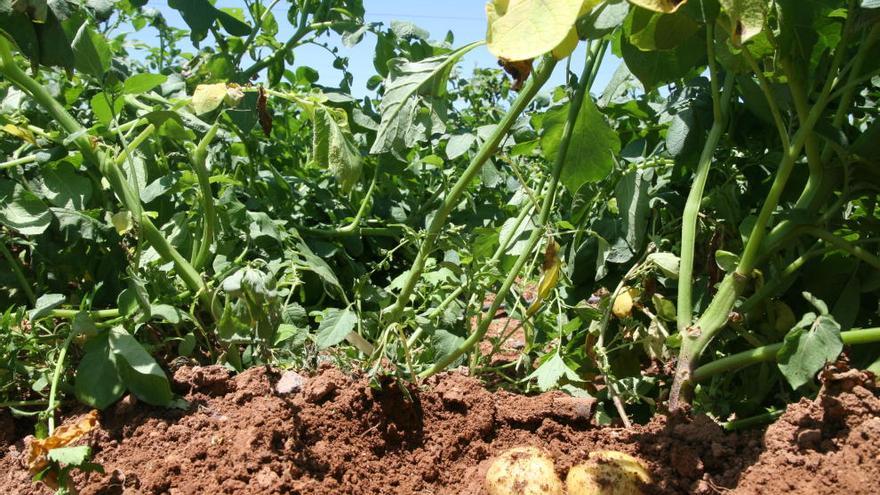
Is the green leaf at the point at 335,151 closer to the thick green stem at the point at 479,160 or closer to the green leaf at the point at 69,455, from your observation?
the thick green stem at the point at 479,160

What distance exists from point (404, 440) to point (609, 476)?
457 mm

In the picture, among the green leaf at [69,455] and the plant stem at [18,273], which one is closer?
the green leaf at [69,455]

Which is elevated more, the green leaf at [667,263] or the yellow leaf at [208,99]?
the yellow leaf at [208,99]

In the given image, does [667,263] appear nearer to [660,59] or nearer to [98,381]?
[660,59]

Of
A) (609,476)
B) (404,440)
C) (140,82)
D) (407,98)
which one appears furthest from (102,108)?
(609,476)

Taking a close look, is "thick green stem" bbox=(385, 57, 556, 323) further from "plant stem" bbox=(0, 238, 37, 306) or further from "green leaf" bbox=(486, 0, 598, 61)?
"plant stem" bbox=(0, 238, 37, 306)

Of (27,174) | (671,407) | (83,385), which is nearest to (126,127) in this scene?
(27,174)

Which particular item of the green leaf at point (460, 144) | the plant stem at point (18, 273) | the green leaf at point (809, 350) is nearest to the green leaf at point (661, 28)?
the green leaf at point (809, 350)

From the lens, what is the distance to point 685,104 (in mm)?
2072

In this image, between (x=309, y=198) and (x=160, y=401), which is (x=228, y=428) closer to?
(x=160, y=401)

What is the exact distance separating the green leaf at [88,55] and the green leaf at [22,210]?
32 centimetres

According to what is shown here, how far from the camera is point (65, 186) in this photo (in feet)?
6.99

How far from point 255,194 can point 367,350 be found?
0.96 m

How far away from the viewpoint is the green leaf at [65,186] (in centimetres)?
212
